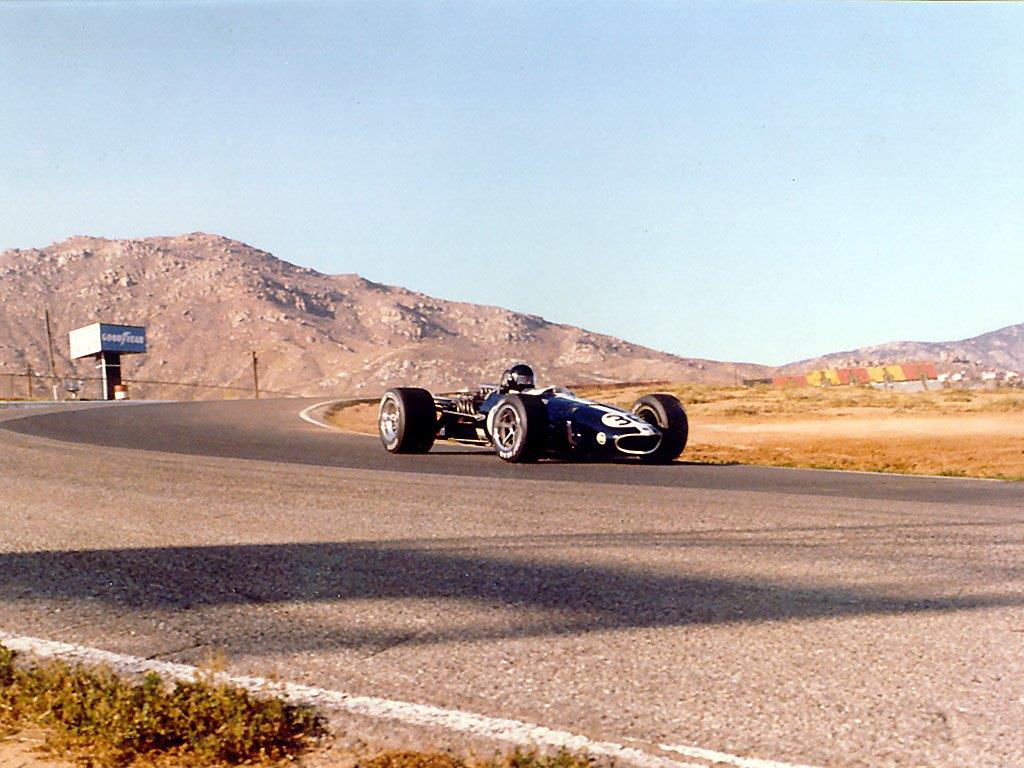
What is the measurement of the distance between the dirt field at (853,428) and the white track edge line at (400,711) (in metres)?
10.6

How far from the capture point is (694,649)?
4.04m

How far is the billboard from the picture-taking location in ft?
213

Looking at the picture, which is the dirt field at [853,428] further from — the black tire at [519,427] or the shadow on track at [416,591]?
the shadow on track at [416,591]

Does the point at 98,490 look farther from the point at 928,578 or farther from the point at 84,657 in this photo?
the point at 928,578

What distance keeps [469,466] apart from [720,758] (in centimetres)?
955

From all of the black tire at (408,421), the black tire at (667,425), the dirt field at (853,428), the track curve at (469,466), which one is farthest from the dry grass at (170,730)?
the dirt field at (853,428)

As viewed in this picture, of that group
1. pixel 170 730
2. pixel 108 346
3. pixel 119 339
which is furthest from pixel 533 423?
pixel 119 339

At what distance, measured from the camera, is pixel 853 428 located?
82.5 ft

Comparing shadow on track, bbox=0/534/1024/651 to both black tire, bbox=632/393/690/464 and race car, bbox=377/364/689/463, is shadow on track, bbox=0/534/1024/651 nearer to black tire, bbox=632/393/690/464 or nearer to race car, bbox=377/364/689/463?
race car, bbox=377/364/689/463

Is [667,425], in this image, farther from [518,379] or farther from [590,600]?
[590,600]

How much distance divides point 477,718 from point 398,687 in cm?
43

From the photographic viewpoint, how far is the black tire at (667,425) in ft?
42.9

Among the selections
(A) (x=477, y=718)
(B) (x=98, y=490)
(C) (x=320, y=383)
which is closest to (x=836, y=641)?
(A) (x=477, y=718)

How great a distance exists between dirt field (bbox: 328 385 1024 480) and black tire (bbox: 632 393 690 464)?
66.8 inches
